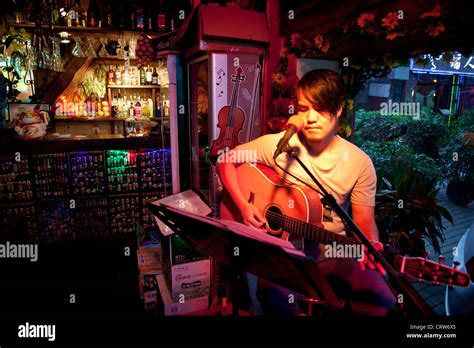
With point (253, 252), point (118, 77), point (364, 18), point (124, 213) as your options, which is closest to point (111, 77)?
point (118, 77)

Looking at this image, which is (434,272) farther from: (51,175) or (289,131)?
(51,175)

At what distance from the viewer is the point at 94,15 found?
613cm

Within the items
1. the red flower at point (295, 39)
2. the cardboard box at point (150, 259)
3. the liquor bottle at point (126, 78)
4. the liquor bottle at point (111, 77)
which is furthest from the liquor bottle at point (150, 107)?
the red flower at point (295, 39)

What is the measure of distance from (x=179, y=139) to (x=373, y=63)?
7.56 ft

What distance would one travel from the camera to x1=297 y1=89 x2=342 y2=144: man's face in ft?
7.89

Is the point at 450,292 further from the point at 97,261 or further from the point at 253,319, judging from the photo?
the point at 97,261

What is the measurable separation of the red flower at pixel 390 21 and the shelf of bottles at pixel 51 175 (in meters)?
4.95

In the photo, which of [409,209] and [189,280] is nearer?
[189,280]

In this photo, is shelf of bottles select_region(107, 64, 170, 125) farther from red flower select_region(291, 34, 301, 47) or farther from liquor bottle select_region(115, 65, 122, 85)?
red flower select_region(291, 34, 301, 47)

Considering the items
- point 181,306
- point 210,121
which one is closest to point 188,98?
point 210,121

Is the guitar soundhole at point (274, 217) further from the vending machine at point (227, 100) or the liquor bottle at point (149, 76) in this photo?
the liquor bottle at point (149, 76)

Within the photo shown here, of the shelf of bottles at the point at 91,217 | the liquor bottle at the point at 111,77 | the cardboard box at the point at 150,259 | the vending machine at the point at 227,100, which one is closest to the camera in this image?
the vending machine at the point at 227,100

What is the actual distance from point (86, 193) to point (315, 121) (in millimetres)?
4486

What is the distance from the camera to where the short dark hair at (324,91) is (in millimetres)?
2350
